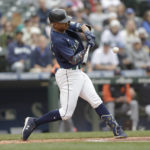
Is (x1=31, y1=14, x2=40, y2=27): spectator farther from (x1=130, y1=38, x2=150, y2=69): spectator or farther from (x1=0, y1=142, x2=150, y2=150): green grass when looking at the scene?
(x1=0, y1=142, x2=150, y2=150): green grass

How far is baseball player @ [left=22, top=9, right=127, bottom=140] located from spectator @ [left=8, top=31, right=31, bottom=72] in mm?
3674

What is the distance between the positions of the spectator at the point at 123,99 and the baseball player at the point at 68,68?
369cm

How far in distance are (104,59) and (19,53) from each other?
1.76 metres

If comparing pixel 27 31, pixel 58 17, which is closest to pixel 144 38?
pixel 27 31

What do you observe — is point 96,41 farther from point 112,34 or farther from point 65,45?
point 65,45

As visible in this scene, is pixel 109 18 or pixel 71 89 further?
pixel 109 18

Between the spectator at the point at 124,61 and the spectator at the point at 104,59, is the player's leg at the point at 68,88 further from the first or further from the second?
the spectator at the point at 124,61

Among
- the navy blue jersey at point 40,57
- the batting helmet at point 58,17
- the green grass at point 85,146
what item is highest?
the batting helmet at point 58,17

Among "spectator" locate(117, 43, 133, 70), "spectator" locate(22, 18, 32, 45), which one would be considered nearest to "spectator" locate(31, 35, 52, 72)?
"spectator" locate(22, 18, 32, 45)

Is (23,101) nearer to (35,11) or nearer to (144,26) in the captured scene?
(35,11)

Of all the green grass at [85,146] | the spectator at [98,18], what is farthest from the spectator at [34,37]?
the green grass at [85,146]

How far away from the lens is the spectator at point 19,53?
9.71 m

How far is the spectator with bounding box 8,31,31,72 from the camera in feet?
31.9

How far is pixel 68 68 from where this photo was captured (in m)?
5.95
